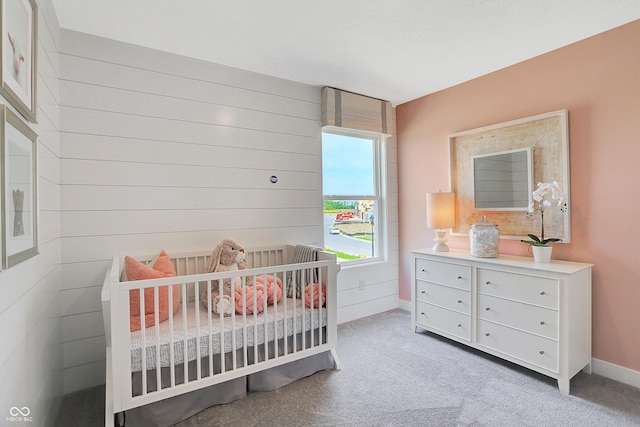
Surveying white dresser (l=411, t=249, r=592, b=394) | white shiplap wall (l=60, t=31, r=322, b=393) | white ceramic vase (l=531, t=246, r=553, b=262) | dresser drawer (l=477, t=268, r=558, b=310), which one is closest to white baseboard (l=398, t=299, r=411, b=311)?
white dresser (l=411, t=249, r=592, b=394)

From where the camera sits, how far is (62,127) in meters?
2.03

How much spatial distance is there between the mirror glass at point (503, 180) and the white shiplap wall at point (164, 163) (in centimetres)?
145

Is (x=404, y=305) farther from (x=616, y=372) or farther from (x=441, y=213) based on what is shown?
(x=616, y=372)

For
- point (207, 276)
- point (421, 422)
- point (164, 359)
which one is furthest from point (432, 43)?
point (164, 359)

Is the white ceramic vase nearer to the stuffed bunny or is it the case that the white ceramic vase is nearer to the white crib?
the white crib

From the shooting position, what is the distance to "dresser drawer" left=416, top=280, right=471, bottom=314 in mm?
2561

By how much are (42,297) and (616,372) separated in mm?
3462

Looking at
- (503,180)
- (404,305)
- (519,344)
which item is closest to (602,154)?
(503,180)

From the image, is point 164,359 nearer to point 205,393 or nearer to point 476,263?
point 205,393

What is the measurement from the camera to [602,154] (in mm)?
2193

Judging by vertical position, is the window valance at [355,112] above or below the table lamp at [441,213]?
above

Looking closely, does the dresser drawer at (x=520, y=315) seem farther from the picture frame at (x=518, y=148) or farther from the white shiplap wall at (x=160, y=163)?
the white shiplap wall at (x=160, y=163)

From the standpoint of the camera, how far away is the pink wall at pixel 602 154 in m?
2.07

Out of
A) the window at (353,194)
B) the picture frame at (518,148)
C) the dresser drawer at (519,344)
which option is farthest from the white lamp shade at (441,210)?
the dresser drawer at (519,344)
